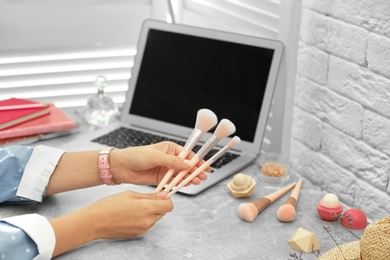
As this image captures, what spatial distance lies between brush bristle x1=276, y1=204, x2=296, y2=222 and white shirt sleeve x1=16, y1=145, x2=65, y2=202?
449mm

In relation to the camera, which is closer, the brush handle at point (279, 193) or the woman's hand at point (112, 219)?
the woman's hand at point (112, 219)

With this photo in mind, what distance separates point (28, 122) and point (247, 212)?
67 cm

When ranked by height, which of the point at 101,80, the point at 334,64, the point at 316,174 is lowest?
the point at 316,174

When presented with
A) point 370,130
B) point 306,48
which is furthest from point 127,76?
point 370,130

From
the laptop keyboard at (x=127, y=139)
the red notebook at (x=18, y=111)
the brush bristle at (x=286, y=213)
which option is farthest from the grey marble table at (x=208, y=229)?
the red notebook at (x=18, y=111)

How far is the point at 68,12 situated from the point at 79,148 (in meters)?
0.60

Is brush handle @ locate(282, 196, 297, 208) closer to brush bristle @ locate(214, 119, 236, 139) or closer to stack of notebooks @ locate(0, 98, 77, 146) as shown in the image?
brush bristle @ locate(214, 119, 236, 139)

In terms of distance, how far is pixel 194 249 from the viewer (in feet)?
3.96

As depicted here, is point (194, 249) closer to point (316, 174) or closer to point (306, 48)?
point (316, 174)

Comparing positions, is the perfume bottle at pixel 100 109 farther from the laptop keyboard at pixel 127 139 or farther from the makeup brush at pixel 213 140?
the makeup brush at pixel 213 140

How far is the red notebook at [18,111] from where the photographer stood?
1663mm

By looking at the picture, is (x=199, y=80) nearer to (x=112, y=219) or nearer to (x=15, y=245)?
(x=112, y=219)

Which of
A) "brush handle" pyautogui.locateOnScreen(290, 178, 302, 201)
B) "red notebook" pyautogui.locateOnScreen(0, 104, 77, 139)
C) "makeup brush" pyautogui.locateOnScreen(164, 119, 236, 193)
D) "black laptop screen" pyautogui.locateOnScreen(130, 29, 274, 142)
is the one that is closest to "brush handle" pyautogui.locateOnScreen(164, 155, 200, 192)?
"makeup brush" pyautogui.locateOnScreen(164, 119, 236, 193)

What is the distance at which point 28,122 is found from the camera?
170 centimetres
